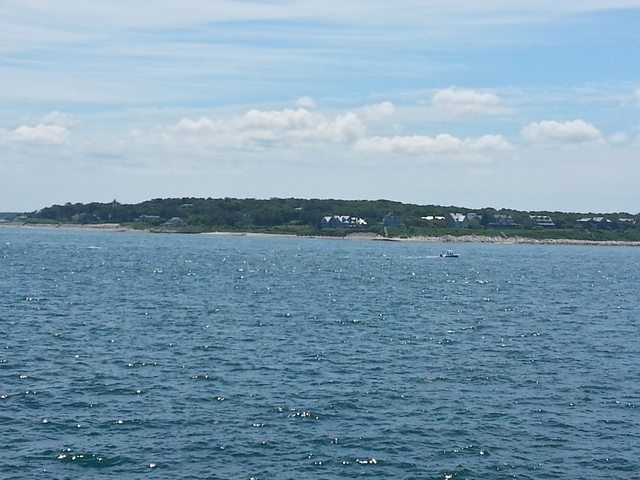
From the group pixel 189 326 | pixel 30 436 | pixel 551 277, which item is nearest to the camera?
pixel 30 436

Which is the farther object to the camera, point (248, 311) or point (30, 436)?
point (248, 311)

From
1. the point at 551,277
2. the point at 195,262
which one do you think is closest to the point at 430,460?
the point at 551,277

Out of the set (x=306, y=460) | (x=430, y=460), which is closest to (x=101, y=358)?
(x=306, y=460)

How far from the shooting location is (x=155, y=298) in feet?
332

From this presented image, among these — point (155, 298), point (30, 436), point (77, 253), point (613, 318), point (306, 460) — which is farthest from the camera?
point (77, 253)

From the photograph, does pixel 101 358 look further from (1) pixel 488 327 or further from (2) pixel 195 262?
(2) pixel 195 262

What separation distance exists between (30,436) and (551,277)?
123m

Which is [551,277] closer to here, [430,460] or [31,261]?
[31,261]

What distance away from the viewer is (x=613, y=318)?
89500mm

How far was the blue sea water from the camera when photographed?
38.6 meters

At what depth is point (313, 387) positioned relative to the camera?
52.0 meters

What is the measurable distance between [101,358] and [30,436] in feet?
60.6

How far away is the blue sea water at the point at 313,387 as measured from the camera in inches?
1518

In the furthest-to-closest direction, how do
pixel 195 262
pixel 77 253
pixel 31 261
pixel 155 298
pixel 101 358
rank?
pixel 77 253
pixel 195 262
pixel 31 261
pixel 155 298
pixel 101 358
